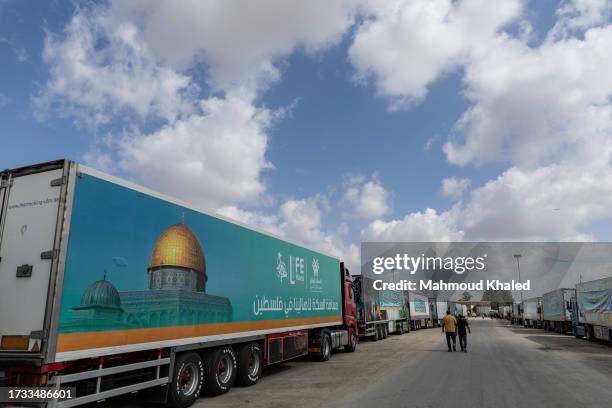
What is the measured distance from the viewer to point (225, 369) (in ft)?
31.1

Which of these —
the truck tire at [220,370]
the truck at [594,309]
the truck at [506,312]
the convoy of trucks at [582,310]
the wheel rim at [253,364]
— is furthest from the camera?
the truck at [506,312]

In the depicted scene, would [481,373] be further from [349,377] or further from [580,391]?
[349,377]

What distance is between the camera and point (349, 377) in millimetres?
11570

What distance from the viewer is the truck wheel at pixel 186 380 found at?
771cm

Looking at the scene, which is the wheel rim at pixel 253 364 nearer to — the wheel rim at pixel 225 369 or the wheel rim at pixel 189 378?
the wheel rim at pixel 225 369

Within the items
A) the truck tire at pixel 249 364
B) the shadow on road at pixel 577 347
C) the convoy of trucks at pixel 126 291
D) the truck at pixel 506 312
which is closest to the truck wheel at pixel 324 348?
the convoy of trucks at pixel 126 291

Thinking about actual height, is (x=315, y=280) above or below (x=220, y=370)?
above

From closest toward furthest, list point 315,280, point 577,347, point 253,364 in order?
point 253,364 < point 315,280 < point 577,347

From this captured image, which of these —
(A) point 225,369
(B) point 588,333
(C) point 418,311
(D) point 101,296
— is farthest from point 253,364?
(C) point 418,311

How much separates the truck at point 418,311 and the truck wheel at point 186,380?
32887 millimetres

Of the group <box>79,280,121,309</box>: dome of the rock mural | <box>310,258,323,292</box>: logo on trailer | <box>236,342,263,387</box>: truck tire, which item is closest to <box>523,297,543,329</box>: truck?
<box>310,258,323,292</box>: logo on trailer

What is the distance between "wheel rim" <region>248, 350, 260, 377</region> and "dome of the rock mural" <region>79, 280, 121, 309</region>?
4665 mm

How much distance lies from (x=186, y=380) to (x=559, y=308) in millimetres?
34042

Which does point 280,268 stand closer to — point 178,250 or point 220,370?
point 220,370
